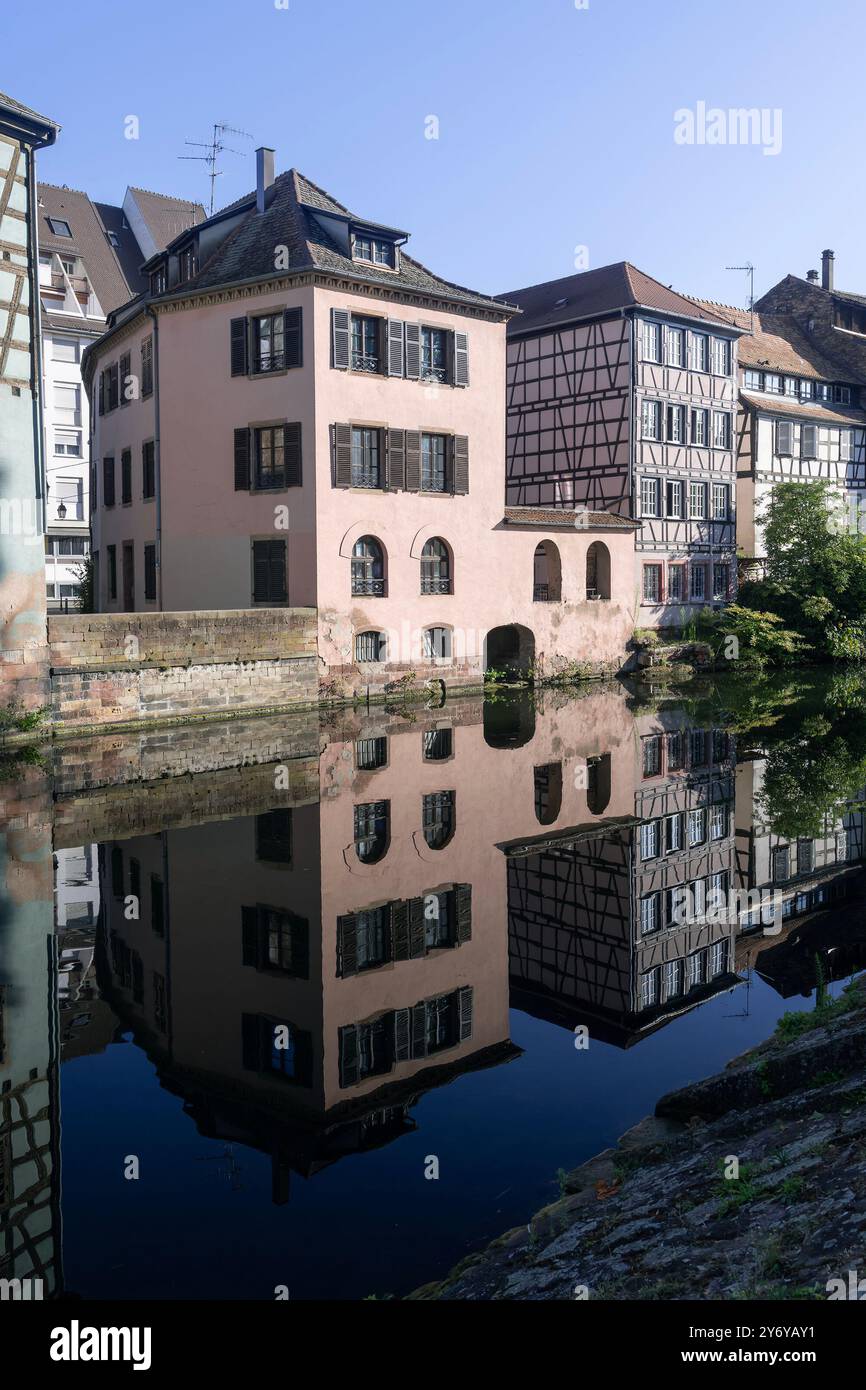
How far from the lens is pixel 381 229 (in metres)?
26.0

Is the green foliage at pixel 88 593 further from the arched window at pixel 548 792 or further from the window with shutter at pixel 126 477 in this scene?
the arched window at pixel 548 792

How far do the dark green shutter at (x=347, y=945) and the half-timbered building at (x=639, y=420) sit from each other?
2709cm

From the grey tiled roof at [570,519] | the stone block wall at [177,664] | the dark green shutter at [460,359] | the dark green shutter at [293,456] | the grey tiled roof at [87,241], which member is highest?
the grey tiled roof at [87,241]

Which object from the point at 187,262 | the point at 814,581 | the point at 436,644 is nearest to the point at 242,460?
the point at 436,644

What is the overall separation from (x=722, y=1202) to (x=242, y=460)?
23.3 meters

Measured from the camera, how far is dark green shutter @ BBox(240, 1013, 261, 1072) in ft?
22.1

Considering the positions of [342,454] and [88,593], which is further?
[88,593]

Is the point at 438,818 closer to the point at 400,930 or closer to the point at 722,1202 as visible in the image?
the point at 400,930

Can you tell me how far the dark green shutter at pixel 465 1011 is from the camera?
289 inches

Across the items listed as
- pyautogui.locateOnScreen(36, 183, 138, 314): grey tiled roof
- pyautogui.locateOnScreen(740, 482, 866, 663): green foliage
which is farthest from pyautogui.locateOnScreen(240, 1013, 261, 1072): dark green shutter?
pyautogui.locateOnScreen(36, 183, 138, 314): grey tiled roof

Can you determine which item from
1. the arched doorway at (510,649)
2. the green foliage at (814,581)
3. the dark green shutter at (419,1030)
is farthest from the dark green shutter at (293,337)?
the dark green shutter at (419,1030)

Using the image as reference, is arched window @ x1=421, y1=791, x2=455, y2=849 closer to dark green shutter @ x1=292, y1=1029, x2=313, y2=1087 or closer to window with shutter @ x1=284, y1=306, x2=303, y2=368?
dark green shutter @ x1=292, y1=1029, x2=313, y2=1087

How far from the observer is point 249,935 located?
29.7 feet
